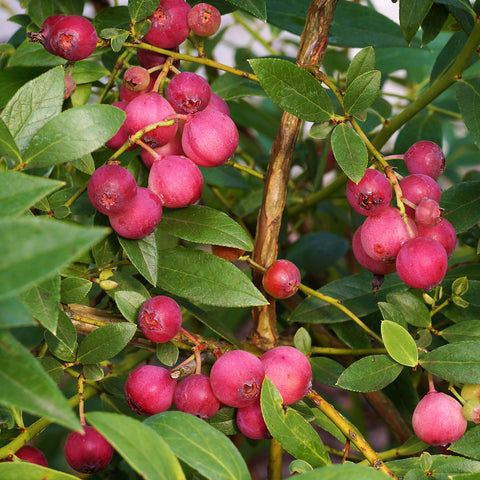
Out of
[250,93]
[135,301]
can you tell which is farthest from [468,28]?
[135,301]

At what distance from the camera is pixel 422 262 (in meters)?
0.51

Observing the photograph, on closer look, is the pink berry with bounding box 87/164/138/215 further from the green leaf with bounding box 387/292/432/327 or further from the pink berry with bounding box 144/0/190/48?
the green leaf with bounding box 387/292/432/327

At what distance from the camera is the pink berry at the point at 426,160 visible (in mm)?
574

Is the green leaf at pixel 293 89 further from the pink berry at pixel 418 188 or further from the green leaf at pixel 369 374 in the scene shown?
the green leaf at pixel 369 374

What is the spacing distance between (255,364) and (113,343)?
0.12m

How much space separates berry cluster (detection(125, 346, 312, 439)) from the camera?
486 mm

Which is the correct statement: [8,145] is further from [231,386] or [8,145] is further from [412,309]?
[412,309]

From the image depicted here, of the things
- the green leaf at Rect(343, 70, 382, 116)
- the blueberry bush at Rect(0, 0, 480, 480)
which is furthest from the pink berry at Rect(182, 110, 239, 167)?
the green leaf at Rect(343, 70, 382, 116)

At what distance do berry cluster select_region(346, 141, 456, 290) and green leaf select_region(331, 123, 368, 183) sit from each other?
2 centimetres

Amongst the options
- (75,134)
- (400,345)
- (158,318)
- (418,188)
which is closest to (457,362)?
(400,345)

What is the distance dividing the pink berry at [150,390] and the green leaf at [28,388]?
218 mm

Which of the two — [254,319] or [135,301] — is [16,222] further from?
[254,319]

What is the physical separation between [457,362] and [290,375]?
15cm

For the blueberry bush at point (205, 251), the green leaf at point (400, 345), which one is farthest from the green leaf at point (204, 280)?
the green leaf at point (400, 345)
